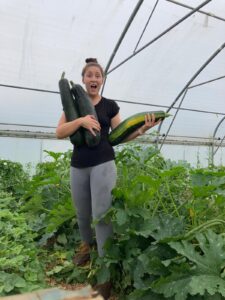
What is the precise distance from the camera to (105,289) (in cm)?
230

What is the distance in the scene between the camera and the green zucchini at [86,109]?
227cm

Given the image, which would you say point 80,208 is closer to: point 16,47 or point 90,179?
point 90,179

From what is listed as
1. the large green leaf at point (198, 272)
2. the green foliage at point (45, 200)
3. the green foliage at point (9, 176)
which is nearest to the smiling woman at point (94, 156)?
the large green leaf at point (198, 272)

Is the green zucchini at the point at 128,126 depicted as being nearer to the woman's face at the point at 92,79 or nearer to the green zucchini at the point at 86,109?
the green zucchini at the point at 86,109

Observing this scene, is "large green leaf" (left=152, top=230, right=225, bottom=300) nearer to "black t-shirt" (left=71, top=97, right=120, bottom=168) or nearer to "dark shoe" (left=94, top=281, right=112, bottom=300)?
"dark shoe" (left=94, top=281, right=112, bottom=300)

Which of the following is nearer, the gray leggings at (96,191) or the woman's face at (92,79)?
the gray leggings at (96,191)

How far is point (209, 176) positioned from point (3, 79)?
492 cm

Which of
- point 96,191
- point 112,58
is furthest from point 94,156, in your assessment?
point 112,58

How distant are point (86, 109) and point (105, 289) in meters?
1.10

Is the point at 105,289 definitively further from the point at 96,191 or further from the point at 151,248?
the point at 96,191

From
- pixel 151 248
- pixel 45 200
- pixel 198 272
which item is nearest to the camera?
pixel 198 272

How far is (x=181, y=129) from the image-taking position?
9.12 metres

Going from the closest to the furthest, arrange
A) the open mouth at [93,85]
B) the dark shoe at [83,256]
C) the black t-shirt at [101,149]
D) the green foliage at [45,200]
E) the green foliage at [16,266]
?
1. the green foliage at [16,266]
2. the black t-shirt at [101,149]
3. the open mouth at [93,85]
4. the dark shoe at [83,256]
5. the green foliage at [45,200]

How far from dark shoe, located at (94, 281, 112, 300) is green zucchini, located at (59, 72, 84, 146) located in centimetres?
87
